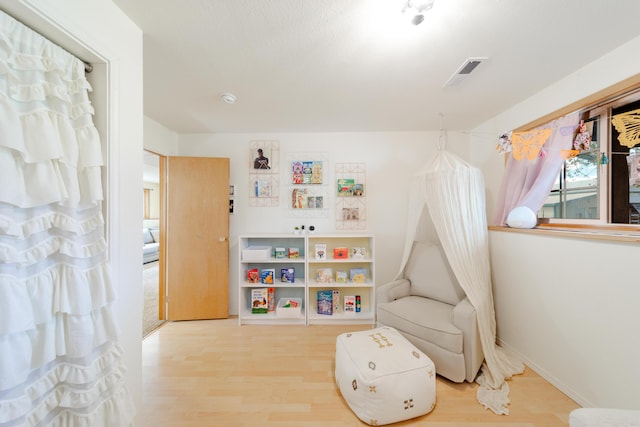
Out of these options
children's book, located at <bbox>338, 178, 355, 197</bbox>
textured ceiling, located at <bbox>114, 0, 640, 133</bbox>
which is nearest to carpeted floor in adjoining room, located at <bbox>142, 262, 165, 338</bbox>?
textured ceiling, located at <bbox>114, 0, 640, 133</bbox>

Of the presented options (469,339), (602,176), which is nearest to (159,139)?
(469,339)

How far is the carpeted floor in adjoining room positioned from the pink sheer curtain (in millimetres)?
3860

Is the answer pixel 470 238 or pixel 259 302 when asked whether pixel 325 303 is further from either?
pixel 470 238

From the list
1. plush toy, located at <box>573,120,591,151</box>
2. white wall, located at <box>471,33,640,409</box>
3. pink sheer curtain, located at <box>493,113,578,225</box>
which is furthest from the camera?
pink sheer curtain, located at <box>493,113,578,225</box>

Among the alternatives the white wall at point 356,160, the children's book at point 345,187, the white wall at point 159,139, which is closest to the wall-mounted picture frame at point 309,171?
the white wall at point 356,160

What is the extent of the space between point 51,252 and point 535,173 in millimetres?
3113

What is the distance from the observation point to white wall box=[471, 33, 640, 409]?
134cm

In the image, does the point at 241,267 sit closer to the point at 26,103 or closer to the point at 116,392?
the point at 116,392

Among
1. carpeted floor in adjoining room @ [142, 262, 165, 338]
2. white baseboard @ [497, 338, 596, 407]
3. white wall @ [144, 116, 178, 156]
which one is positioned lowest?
carpeted floor in adjoining room @ [142, 262, 165, 338]

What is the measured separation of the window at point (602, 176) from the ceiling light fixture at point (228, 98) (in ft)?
8.75

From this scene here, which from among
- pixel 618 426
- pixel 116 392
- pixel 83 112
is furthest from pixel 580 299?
pixel 83 112

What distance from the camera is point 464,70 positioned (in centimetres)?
159

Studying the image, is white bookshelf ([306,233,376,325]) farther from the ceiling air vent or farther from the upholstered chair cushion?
the ceiling air vent

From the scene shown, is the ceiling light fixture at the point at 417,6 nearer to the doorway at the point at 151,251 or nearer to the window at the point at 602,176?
the window at the point at 602,176
